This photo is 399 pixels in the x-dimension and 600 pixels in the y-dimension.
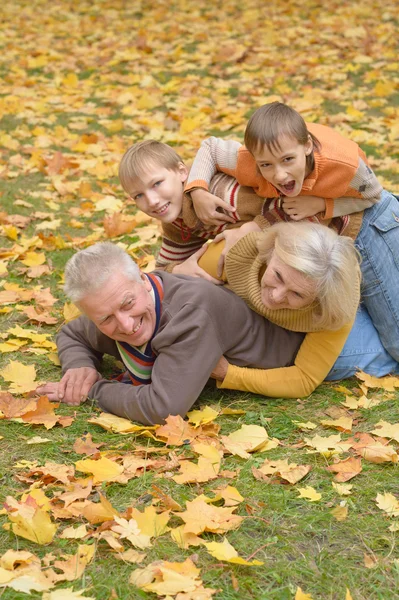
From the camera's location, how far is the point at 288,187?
3.61 m

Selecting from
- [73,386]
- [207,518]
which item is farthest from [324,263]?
[73,386]

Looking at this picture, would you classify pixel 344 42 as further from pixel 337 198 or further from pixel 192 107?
pixel 337 198

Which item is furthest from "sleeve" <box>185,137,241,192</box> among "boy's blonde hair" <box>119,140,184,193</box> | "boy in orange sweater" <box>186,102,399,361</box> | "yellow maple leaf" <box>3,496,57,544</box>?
"yellow maple leaf" <box>3,496,57,544</box>

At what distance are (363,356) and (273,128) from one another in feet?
4.09

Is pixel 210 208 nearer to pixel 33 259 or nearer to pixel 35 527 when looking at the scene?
pixel 33 259

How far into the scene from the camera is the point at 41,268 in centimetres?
510

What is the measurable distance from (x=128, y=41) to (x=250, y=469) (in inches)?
383

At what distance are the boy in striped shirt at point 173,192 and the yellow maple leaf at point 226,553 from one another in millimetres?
1602

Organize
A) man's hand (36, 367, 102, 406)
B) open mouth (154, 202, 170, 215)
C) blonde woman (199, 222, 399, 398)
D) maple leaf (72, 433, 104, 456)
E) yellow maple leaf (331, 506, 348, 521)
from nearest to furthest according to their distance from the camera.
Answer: yellow maple leaf (331, 506, 348, 521), maple leaf (72, 433, 104, 456), blonde woman (199, 222, 399, 398), man's hand (36, 367, 102, 406), open mouth (154, 202, 170, 215)

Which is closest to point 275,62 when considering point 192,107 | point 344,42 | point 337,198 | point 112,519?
point 344,42

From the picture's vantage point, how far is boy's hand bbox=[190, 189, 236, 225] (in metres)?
3.92

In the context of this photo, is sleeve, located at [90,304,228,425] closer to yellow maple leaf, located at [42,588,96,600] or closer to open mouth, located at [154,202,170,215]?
open mouth, located at [154,202,170,215]

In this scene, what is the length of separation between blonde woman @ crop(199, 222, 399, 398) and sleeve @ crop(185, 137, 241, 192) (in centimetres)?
31

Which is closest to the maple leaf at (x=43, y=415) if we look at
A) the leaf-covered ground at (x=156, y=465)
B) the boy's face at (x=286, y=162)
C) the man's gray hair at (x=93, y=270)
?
the leaf-covered ground at (x=156, y=465)
